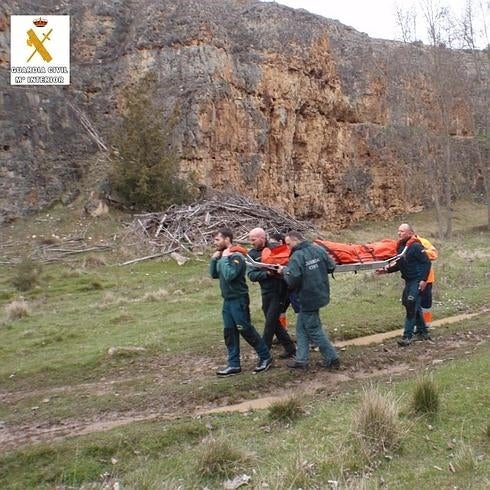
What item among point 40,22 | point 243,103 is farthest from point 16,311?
point 243,103

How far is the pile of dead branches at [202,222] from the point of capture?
23.7 meters

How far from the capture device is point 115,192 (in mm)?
27547

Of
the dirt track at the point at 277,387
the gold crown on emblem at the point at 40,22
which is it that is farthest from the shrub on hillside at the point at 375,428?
the gold crown on emblem at the point at 40,22

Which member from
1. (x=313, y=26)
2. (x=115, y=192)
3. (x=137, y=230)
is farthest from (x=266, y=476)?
(x=313, y=26)

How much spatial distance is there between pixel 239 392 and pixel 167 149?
22.3m

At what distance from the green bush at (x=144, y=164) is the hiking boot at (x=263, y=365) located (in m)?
18.8

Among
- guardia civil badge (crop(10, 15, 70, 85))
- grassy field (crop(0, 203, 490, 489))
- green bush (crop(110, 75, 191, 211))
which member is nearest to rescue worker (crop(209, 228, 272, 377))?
grassy field (crop(0, 203, 490, 489))

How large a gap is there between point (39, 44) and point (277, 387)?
88.6 ft

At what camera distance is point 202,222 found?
2516cm

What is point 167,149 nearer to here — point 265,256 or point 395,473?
point 265,256

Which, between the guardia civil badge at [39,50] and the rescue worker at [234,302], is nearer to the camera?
the rescue worker at [234,302]

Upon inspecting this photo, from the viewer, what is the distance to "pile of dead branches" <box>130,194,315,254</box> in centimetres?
2370

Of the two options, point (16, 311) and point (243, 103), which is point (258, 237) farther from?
point (243, 103)

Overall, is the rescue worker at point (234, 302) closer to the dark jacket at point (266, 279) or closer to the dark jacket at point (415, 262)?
the dark jacket at point (266, 279)
